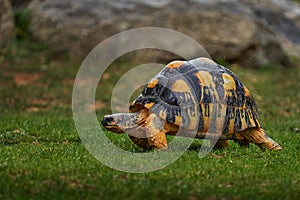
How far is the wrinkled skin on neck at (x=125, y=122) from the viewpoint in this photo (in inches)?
398

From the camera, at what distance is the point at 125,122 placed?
1016 cm

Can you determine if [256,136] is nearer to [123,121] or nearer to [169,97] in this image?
[169,97]

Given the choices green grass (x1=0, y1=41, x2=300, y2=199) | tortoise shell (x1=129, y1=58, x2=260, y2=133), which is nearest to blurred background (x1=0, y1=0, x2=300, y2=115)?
green grass (x1=0, y1=41, x2=300, y2=199)

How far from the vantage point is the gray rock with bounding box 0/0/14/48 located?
78.9 feet

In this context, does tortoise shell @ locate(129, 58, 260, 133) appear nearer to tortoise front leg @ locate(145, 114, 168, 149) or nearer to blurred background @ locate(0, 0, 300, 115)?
tortoise front leg @ locate(145, 114, 168, 149)

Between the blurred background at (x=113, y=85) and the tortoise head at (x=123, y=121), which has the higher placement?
the tortoise head at (x=123, y=121)

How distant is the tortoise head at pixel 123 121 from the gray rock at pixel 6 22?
15.3m

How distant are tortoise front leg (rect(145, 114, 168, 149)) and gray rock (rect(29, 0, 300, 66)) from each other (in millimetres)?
15737

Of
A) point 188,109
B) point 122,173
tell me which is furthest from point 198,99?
point 122,173

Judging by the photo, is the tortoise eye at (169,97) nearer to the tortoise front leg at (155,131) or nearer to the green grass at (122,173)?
the tortoise front leg at (155,131)

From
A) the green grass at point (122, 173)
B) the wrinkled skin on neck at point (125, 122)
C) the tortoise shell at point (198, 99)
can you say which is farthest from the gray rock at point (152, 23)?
the wrinkled skin on neck at point (125, 122)

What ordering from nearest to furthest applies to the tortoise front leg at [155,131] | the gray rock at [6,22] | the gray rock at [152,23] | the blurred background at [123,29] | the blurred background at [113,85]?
the blurred background at [113,85]
the tortoise front leg at [155,131]
the gray rock at [6,22]
the blurred background at [123,29]
the gray rock at [152,23]

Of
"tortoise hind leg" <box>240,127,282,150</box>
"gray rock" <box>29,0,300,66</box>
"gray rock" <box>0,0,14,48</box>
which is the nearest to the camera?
"tortoise hind leg" <box>240,127,282,150</box>

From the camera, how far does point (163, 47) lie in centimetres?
2567
